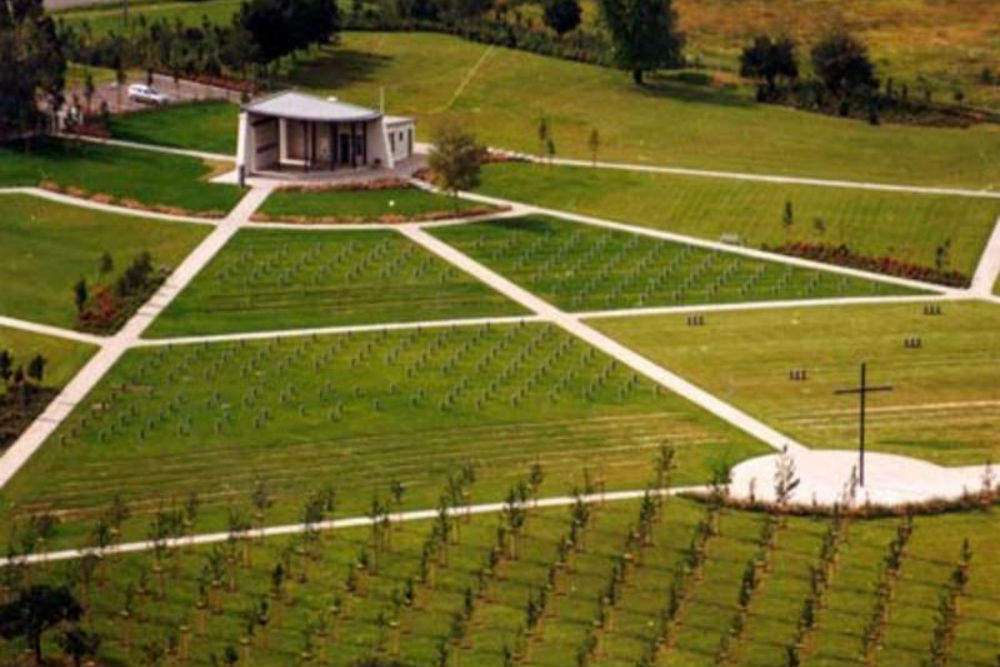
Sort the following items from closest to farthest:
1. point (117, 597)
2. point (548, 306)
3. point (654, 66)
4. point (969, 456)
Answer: point (117, 597) → point (969, 456) → point (548, 306) → point (654, 66)

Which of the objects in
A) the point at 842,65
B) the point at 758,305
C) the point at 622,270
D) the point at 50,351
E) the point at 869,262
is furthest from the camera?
the point at 842,65

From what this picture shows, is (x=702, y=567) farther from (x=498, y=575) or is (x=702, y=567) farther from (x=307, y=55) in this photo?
(x=307, y=55)

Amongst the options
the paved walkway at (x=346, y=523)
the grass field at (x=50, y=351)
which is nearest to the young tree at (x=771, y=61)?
the grass field at (x=50, y=351)

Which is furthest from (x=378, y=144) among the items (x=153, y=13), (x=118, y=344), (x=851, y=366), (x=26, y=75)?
(x=851, y=366)

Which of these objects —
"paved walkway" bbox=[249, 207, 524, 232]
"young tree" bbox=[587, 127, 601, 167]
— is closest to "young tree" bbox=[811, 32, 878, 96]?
"young tree" bbox=[587, 127, 601, 167]

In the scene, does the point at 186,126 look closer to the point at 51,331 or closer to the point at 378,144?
the point at 378,144

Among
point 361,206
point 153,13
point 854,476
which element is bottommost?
point 361,206

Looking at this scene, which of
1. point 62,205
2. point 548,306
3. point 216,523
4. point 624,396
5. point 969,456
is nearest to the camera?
point 216,523

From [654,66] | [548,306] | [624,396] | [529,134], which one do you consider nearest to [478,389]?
[624,396]
